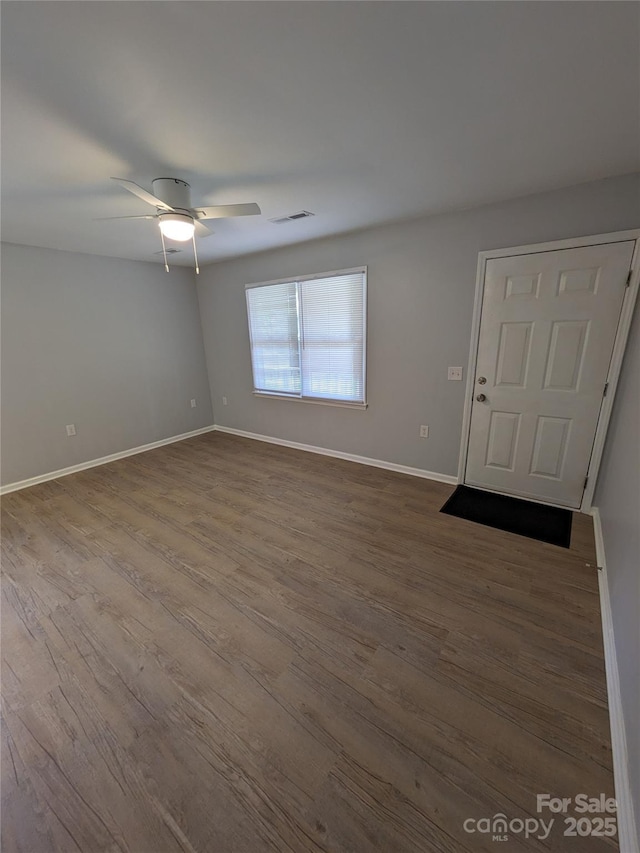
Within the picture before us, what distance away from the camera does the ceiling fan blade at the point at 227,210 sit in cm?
186

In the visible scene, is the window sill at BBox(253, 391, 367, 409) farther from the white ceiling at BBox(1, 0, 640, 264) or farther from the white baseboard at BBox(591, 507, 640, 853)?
the white baseboard at BBox(591, 507, 640, 853)

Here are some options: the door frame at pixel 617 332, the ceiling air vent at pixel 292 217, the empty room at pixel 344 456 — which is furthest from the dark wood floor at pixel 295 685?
the ceiling air vent at pixel 292 217

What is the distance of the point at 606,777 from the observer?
3.70 ft

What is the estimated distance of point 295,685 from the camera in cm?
145

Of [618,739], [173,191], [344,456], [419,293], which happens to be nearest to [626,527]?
[618,739]

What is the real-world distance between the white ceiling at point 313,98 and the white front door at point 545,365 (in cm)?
55

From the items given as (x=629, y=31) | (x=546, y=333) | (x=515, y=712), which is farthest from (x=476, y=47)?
(x=515, y=712)

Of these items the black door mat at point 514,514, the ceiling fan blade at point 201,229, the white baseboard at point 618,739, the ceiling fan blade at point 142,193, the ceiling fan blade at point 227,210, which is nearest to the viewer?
the white baseboard at point 618,739

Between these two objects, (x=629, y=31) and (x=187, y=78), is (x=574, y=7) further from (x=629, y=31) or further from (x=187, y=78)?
(x=187, y=78)

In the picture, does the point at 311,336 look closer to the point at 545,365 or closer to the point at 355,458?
the point at 355,458

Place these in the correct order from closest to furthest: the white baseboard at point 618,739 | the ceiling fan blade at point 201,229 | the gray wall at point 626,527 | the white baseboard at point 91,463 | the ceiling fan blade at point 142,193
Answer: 1. the white baseboard at point 618,739
2. the gray wall at point 626,527
3. the ceiling fan blade at point 142,193
4. the ceiling fan blade at point 201,229
5. the white baseboard at point 91,463

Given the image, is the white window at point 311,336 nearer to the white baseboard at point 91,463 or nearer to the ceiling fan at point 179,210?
the white baseboard at point 91,463

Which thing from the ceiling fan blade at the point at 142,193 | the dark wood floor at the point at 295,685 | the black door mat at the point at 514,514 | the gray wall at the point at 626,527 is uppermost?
the ceiling fan blade at the point at 142,193

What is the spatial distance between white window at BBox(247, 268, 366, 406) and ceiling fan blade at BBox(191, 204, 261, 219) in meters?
1.64
